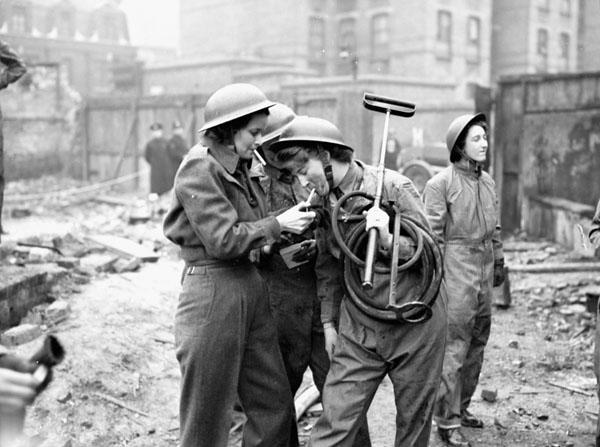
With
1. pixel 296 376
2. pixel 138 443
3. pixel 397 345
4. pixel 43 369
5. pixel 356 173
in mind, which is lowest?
pixel 138 443

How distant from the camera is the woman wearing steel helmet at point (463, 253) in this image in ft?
17.1

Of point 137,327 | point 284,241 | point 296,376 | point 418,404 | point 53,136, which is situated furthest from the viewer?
point 53,136

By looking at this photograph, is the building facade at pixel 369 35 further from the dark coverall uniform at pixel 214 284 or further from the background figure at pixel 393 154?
the dark coverall uniform at pixel 214 284

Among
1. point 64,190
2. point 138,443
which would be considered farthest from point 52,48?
point 138,443

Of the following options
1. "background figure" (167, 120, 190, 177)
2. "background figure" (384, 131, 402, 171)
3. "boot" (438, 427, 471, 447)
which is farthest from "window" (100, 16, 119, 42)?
"boot" (438, 427, 471, 447)

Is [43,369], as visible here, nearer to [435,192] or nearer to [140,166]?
[435,192]

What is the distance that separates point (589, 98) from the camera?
39.8 ft

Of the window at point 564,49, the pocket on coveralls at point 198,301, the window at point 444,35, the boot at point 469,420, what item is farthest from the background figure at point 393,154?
the window at point 564,49

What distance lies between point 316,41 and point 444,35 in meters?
7.03

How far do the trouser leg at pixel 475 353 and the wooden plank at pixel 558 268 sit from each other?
4.94 meters

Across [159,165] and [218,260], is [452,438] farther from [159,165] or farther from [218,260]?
[159,165]

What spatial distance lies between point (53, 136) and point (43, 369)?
23.2 m

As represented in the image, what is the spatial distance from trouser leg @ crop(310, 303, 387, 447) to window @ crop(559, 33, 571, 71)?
44.0m

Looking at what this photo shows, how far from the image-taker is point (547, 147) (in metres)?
12.7
